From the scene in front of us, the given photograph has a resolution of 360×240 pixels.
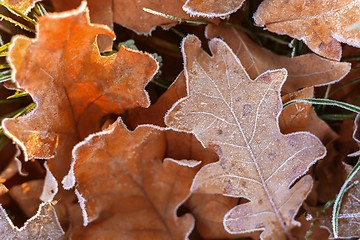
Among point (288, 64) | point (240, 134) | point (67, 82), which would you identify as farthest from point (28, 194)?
point (288, 64)

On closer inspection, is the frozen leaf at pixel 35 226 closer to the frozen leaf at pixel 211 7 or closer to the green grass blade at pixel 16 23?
the green grass blade at pixel 16 23

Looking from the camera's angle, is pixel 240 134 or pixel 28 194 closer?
pixel 240 134

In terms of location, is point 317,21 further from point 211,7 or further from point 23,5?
point 23,5

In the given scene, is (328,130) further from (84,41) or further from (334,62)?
(84,41)

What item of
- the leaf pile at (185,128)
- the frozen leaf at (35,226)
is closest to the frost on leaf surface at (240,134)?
the leaf pile at (185,128)

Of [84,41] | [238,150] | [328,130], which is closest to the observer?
[84,41]

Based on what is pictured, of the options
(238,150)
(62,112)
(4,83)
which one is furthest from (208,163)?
(4,83)
